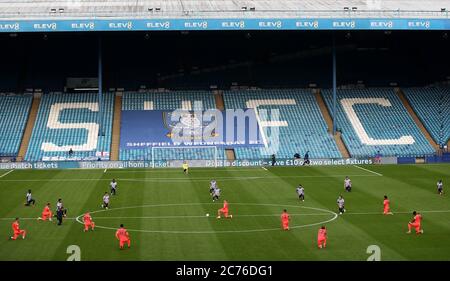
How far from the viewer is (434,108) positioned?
72312mm

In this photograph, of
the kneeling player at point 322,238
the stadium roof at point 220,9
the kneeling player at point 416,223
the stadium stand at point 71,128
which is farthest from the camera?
the stadium roof at point 220,9

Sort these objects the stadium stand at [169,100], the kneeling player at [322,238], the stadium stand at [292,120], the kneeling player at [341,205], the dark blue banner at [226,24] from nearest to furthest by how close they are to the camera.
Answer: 1. the kneeling player at [322,238]
2. the kneeling player at [341,205]
3. the dark blue banner at [226,24]
4. the stadium stand at [292,120]
5. the stadium stand at [169,100]

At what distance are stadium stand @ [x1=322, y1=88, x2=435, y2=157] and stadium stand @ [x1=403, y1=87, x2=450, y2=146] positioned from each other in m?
1.31

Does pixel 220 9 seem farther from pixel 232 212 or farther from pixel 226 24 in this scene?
pixel 232 212

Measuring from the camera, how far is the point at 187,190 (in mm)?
46062

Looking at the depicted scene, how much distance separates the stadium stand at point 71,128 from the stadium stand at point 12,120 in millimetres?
1267

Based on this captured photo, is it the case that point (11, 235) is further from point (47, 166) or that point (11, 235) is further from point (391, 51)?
point (391, 51)

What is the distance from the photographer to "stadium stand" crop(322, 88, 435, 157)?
65.9m

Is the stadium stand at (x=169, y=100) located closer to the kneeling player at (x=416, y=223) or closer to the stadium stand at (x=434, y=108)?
the stadium stand at (x=434, y=108)

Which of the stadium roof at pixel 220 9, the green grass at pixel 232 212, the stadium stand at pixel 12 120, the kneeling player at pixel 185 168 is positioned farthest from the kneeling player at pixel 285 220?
the stadium stand at pixel 12 120

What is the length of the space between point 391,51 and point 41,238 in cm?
5768

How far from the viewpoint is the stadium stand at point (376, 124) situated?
65.9 meters

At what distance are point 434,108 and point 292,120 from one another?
14384 mm

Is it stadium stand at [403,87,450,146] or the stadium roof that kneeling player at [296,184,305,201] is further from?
stadium stand at [403,87,450,146]
